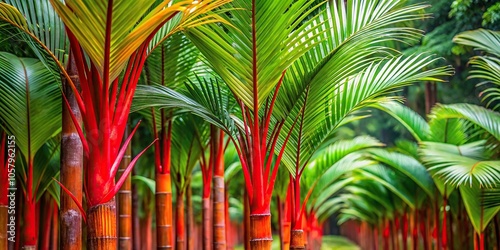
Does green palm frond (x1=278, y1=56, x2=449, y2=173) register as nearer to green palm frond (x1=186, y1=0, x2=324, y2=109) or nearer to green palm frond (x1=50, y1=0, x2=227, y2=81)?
green palm frond (x1=186, y1=0, x2=324, y2=109)

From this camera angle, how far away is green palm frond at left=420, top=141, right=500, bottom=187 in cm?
563

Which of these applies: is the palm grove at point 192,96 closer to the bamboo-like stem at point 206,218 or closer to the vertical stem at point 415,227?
the bamboo-like stem at point 206,218

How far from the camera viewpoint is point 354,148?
23.4 feet

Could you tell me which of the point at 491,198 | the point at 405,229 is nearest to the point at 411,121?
the point at 491,198

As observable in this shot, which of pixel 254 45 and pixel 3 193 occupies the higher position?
pixel 254 45

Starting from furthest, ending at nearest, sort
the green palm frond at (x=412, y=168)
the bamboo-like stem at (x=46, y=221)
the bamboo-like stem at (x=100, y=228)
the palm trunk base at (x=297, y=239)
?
1. the green palm frond at (x=412, y=168)
2. the bamboo-like stem at (x=46, y=221)
3. the palm trunk base at (x=297, y=239)
4. the bamboo-like stem at (x=100, y=228)

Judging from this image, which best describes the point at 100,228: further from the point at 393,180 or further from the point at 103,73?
the point at 393,180

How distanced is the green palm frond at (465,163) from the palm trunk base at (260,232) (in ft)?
8.05

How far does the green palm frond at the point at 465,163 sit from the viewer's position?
18.5ft

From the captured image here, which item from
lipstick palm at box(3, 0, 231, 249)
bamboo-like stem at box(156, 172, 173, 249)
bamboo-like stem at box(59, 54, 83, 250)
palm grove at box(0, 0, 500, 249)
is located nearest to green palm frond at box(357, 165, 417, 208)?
palm grove at box(0, 0, 500, 249)

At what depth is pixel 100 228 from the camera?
281 cm

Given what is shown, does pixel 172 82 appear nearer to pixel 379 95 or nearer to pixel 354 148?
pixel 379 95

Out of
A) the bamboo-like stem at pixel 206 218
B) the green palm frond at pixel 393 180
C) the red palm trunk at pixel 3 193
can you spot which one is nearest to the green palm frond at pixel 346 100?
the red palm trunk at pixel 3 193

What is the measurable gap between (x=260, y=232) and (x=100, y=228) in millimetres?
1173
